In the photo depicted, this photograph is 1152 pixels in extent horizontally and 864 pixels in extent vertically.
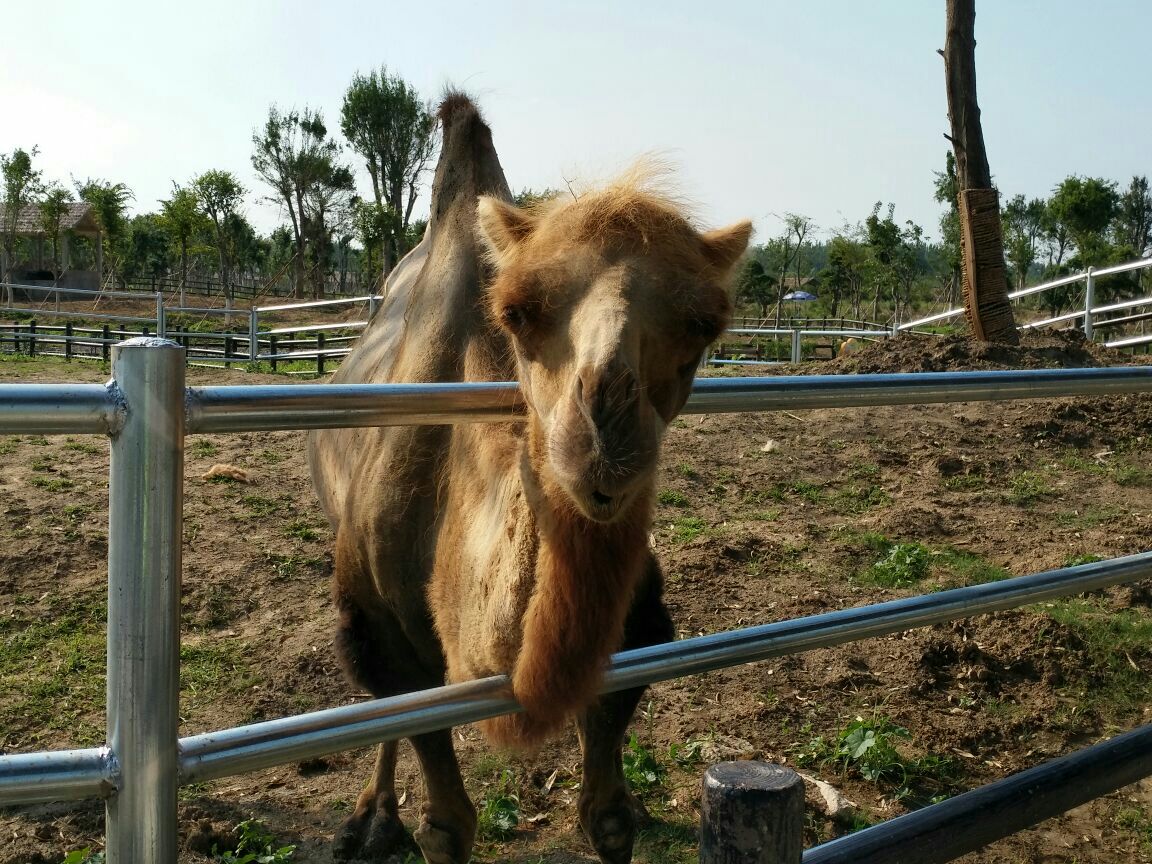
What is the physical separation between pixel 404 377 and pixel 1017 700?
3368mm

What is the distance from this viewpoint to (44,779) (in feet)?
4.91

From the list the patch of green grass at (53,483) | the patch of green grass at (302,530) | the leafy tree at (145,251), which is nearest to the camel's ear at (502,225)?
the patch of green grass at (302,530)

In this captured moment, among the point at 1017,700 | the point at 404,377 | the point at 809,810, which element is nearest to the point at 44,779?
the point at 404,377

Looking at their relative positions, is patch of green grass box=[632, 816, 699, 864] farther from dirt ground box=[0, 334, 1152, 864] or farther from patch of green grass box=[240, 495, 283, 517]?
patch of green grass box=[240, 495, 283, 517]

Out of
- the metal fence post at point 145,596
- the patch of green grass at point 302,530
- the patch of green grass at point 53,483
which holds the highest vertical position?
the metal fence post at point 145,596

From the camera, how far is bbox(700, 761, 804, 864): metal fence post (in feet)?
5.20

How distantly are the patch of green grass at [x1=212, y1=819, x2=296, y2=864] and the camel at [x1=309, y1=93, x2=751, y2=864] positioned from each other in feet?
0.86

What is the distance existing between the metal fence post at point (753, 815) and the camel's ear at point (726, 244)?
1.54 metres

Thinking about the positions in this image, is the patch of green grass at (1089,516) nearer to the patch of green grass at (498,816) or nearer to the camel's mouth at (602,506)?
the patch of green grass at (498,816)

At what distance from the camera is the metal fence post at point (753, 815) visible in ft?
5.20

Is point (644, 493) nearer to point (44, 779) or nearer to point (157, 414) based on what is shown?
point (157, 414)

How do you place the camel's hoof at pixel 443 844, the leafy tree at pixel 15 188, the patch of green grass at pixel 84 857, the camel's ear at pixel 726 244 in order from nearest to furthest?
1. the camel's ear at pixel 726 244
2. the patch of green grass at pixel 84 857
3. the camel's hoof at pixel 443 844
4. the leafy tree at pixel 15 188

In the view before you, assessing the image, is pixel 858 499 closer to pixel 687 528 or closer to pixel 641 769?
pixel 687 528

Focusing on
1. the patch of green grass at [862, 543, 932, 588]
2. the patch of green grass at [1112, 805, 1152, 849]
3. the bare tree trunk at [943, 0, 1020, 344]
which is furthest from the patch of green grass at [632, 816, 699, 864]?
the bare tree trunk at [943, 0, 1020, 344]
